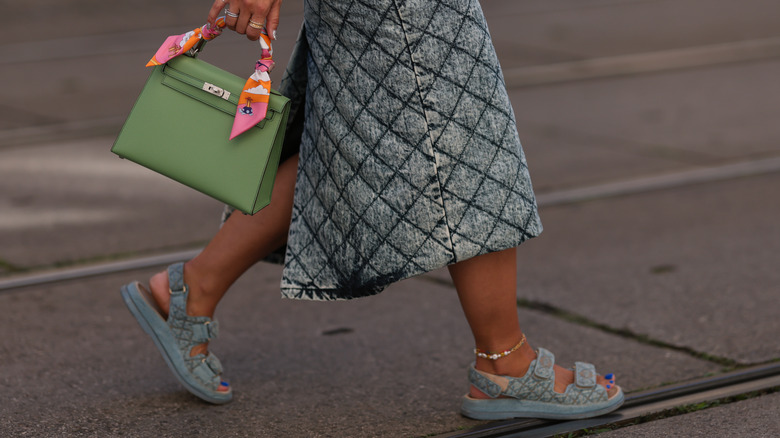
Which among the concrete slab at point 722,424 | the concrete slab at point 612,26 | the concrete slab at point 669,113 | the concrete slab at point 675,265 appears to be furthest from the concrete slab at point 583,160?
the concrete slab at point 722,424

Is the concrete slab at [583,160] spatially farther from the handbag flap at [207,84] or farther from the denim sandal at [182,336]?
the handbag flap at [207,84]

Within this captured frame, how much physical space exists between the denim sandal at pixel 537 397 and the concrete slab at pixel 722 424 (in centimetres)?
9

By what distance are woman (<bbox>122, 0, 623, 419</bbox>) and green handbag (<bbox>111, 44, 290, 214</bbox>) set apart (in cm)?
15

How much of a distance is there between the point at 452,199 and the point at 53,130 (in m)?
4.57

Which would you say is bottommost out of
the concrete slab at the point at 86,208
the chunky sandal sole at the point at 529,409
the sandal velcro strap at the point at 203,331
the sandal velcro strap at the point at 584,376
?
the concrete slab at the point at 86,208

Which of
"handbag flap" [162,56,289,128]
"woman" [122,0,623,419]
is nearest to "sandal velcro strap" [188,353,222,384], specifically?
"woman" [122,0,623,419]

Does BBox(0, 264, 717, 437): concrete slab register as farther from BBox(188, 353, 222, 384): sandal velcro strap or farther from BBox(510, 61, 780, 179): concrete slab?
BBox(510, 61, 780, 179): concrete slab

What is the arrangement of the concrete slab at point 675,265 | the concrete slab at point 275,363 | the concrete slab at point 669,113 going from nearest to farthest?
the concrete slab at point 275,363 → the concrete slab at point 675,265 → the concrete slab at point 669,113

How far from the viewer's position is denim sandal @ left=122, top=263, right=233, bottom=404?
268 centimetres

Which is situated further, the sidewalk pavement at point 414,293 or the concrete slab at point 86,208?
the concrete slab at point 86,208

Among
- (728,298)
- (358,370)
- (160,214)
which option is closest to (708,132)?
(728,298)

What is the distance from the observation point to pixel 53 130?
6254 mm

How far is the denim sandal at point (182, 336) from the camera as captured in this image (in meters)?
2.68

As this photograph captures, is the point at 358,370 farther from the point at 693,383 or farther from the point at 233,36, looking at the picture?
the point at 233,36
